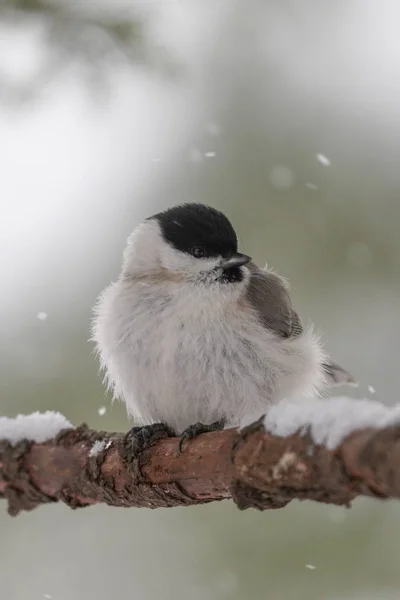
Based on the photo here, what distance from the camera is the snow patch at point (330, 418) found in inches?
51.3

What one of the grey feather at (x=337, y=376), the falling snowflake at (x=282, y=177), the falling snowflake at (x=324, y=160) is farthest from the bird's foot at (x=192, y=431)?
the falling snowflake at (x=324, y=160)

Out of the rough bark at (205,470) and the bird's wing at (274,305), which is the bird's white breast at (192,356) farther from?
the rough bark at (205,470)

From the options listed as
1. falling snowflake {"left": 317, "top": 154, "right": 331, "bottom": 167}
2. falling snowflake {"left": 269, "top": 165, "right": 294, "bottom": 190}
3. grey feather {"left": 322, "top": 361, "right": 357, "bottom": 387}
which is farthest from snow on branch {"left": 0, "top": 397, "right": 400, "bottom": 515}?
falling snowflake {"left": 317, "top": 154, "right": 331, "bottom": 167}

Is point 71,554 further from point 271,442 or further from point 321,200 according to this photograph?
point 271,442

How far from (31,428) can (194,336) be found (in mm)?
527

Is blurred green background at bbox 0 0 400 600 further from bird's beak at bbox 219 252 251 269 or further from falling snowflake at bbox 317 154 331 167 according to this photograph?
bird's beak at bbox 219 252 251 269

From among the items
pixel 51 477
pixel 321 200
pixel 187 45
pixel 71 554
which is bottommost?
pixel 71 554

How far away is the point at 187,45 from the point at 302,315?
1.22 m

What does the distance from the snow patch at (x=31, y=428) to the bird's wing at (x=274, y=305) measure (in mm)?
717

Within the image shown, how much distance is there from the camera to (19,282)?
316cm

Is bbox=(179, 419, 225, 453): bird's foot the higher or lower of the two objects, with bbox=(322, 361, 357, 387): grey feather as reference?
lower

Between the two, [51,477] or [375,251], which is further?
[375,251]

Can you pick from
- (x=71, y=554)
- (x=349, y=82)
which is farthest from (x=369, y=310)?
(x=71, y=554)

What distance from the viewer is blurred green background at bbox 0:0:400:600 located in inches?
116
